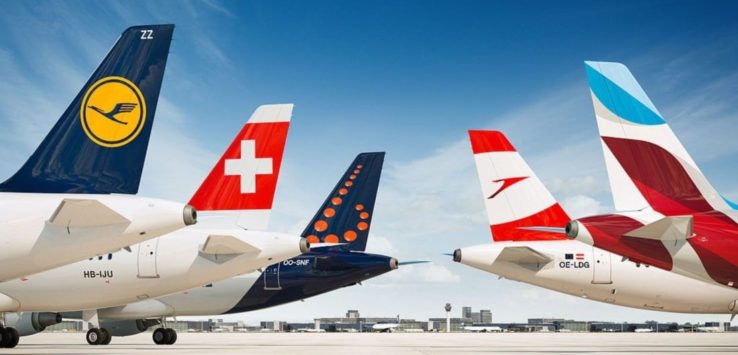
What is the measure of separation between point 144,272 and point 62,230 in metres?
8.21

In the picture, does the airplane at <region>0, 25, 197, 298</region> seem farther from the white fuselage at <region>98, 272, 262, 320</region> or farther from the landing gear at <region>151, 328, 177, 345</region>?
the landing gear at <region>151, 328, 177, 345</region>

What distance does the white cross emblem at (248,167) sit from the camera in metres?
23.4

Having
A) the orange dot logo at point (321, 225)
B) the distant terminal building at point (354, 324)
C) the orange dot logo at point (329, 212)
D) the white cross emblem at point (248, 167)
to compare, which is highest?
the white cross emblem at point (248, 167)

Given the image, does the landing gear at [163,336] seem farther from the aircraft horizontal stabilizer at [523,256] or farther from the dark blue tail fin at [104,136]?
the dark blue tail fin at [104,136]

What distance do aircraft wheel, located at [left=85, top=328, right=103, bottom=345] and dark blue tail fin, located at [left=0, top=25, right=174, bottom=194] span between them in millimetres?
16545

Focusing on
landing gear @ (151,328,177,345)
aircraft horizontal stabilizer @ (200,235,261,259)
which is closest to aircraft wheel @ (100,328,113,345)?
landing gear @ (151,328,177,345)

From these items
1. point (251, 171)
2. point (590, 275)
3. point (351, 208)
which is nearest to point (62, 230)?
point (251, 171)

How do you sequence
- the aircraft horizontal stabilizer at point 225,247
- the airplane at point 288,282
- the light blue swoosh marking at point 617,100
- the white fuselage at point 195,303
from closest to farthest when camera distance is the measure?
the light blue swoosh marking at point 617,100 < the aircraft horizontal stabilizer at point 225,247 < the airplane at point 288,282 < the white fuselage at point 195,303

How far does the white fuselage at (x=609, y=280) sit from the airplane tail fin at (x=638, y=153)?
8.06 meters

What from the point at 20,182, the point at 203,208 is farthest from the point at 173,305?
the point at 20,182

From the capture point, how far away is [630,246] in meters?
14.8

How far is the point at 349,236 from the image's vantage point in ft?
101

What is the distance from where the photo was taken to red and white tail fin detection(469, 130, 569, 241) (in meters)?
25.0

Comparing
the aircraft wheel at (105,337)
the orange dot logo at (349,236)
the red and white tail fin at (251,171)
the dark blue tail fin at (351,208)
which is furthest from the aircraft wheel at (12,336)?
the orange dot logo at (349,236)
